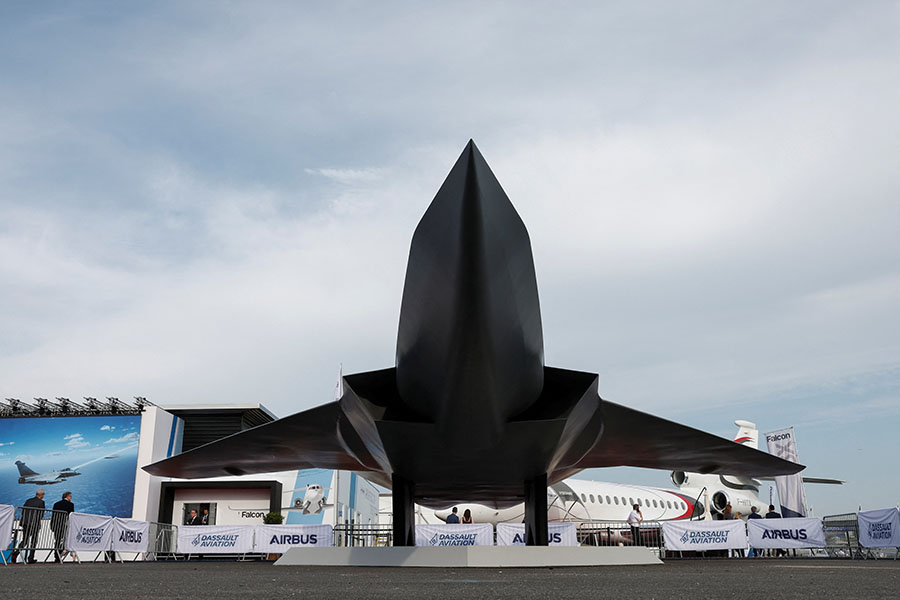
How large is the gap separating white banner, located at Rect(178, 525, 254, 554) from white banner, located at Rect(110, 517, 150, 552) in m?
1.45

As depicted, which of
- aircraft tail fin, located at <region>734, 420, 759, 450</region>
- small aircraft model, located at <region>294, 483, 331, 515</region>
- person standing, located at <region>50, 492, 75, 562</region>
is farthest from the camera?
aircraft tail fin, located at <region>734, 420, 759, 450</region>

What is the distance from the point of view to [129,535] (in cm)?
1484

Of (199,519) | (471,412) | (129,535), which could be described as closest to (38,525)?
(129,535)

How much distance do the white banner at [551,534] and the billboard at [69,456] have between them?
14.9 m

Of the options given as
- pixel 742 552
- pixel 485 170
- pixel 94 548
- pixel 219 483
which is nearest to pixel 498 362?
pixel 485 170

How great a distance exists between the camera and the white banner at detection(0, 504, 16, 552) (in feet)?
34.1

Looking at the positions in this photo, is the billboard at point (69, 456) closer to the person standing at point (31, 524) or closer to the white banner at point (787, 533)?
the person standing at point (31, 524)

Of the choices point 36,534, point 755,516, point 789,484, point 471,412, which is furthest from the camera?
point 755,516

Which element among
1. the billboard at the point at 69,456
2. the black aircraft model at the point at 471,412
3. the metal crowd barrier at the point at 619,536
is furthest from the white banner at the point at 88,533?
the metal crowd barrier at the point at 619,536

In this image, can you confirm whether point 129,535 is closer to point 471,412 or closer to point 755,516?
point 471,412

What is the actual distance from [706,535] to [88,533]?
14017 mm

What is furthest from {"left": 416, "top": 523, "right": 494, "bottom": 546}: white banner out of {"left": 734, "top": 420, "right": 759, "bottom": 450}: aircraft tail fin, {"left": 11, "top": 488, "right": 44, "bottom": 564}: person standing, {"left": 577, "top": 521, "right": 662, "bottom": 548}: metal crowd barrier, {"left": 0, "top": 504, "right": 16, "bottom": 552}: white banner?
{"left": 734, "top": 420, "right": 759, "bottom": 450}: aircraft tail fin

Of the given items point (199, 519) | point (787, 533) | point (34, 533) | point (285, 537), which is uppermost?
point (34, 533)

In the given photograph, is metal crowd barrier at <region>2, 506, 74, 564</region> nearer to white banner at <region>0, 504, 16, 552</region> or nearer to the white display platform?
white banner at <region>0, 504, 16, 552</region>
